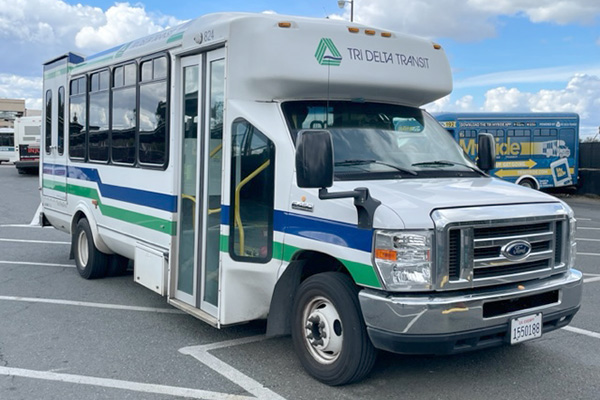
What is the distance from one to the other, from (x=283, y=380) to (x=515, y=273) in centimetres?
187

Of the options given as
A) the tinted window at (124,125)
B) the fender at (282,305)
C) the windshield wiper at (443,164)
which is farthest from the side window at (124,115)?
the windshield wiper at (443,164)

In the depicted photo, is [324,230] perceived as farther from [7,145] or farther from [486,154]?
[7,145]

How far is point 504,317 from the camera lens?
4.32 metres

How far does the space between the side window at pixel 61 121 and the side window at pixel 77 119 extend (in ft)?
0.92

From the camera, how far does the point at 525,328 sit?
4.44 metres

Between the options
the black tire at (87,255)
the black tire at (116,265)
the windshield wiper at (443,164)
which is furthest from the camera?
the black tire at (116,265)

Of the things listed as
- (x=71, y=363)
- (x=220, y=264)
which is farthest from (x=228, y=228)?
(x=71, y=363)

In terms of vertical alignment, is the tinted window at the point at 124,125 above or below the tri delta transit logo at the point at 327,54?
below

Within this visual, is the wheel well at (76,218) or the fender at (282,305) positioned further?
the wheel well at (76,218)

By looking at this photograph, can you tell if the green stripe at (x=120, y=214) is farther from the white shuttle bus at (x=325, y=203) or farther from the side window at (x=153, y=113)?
the side window at (x=153, y=113)

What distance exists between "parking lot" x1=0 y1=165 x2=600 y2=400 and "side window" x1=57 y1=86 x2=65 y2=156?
2.48 metres

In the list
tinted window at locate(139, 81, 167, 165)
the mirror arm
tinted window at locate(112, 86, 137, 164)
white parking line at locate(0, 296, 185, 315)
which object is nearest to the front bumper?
the mirror arm

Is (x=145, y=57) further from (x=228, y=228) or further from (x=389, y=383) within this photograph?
(x=389, y=383)

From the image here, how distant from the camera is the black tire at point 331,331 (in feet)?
14.4
